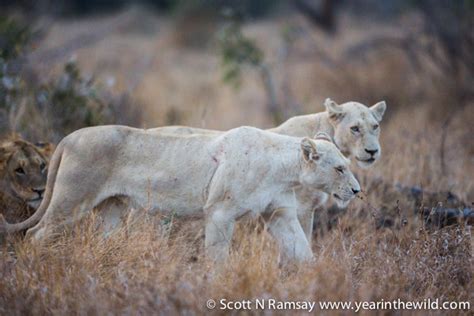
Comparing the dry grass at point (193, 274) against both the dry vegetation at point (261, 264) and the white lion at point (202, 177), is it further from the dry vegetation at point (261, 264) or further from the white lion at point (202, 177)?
the white lion at point (202, 177)

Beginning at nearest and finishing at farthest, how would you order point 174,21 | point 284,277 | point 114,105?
point 284,277
point 114,105
point 174,21

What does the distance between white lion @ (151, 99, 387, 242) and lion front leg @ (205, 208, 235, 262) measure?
1.09 meters

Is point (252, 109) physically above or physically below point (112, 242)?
above

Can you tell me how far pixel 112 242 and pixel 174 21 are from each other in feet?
60.7

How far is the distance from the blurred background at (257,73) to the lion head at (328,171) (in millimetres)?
2457

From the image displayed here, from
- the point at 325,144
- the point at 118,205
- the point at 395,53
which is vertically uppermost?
the point at 395,53

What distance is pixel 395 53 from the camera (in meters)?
15.4

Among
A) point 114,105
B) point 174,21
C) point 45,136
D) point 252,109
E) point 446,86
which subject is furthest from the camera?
point 174,21

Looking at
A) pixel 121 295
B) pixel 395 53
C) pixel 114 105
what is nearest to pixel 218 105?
pixel 395 53

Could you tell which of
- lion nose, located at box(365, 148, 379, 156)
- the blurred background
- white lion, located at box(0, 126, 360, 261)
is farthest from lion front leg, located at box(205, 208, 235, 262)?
the blurred background

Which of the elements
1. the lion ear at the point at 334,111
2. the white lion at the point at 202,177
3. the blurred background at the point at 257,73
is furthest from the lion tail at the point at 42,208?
the lion ear at the point at 334,111

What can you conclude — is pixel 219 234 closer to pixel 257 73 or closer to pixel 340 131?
pixel 340 131

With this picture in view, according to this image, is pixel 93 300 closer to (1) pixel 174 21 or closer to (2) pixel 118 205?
(2) pixel 118 205

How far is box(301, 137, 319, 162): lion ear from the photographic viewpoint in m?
5.55
